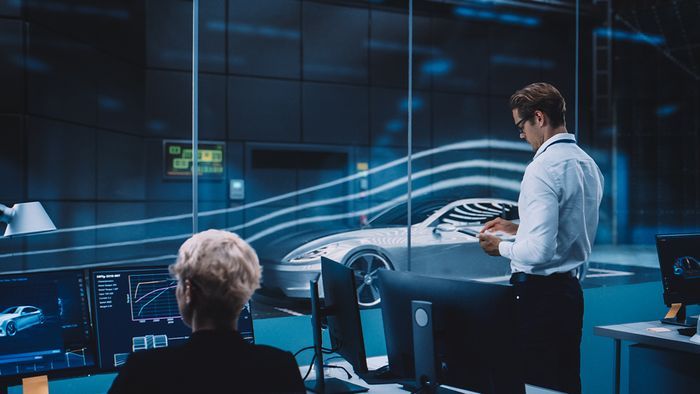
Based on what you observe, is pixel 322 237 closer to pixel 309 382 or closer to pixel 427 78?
pixel 309 382

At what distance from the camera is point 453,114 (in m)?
9.19

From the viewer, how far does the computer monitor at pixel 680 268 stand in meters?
2.86

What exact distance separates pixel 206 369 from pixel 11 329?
92 centimetres

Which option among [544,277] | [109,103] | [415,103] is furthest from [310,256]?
[415,103]

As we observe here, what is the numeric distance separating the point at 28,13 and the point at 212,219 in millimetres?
3126

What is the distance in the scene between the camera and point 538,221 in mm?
2158

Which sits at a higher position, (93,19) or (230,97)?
(93,19)

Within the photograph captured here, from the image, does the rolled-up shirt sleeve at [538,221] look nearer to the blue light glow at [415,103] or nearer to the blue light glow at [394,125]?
the blue light glow at [394,125]

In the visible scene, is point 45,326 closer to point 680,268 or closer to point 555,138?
point 555,138

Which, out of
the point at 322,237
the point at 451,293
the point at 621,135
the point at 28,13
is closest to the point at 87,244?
the point at 28,13

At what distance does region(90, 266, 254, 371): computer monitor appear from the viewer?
1.98 m

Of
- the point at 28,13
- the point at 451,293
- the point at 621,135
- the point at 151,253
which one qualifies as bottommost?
the point at 151,253

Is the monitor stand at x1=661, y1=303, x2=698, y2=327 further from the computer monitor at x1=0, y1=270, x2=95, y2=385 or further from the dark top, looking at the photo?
the computer monitor at x1=0, y1=270, x2=95, y2=385

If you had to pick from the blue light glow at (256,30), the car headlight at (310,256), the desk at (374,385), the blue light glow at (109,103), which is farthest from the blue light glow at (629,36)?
the desk at (374,385)
